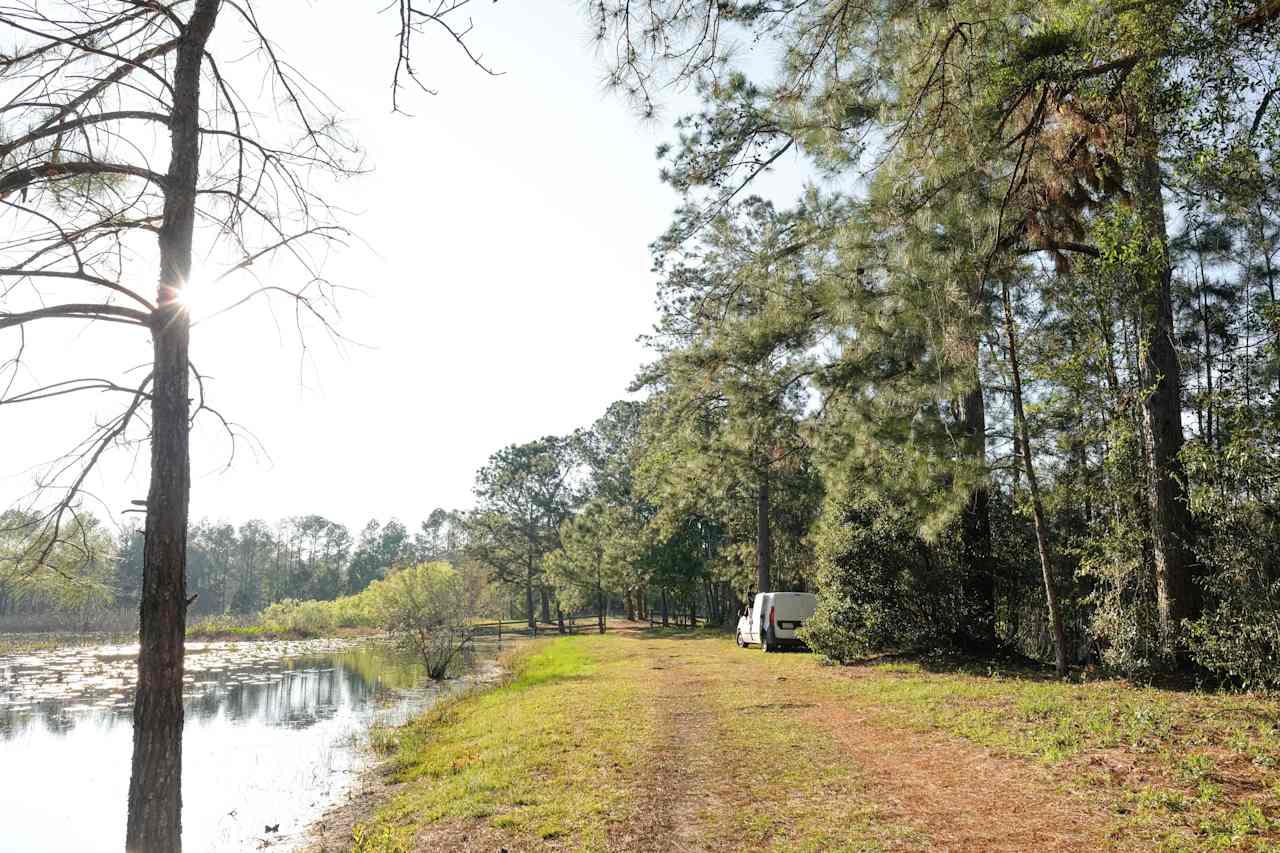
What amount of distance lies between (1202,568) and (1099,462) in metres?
2.60

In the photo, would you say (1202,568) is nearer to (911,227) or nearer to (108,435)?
(911,227)

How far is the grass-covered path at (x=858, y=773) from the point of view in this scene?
5.16 metres

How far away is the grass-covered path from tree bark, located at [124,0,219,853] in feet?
8.34

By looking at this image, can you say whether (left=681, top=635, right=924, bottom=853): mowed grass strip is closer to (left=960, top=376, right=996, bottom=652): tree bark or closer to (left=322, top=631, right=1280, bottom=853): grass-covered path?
(left=322, top=631, right=1280, bottom=853): grass-covered path

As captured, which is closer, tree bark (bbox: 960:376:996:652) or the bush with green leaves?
tree bark (bbox: 960:376:996:652)

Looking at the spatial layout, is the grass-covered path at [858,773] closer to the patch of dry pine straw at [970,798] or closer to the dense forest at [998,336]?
the patch of dry pine straw at [970,798]

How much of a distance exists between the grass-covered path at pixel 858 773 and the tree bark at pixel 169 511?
2542mm

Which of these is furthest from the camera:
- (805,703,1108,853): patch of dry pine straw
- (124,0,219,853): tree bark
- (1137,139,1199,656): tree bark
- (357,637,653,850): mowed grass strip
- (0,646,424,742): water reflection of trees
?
(0,646,424,742): water reflection of trees

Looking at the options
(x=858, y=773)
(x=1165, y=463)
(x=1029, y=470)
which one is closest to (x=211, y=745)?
(x=858, y=773)

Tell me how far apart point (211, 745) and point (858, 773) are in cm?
1108

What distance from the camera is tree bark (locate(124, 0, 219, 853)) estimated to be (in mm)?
3488

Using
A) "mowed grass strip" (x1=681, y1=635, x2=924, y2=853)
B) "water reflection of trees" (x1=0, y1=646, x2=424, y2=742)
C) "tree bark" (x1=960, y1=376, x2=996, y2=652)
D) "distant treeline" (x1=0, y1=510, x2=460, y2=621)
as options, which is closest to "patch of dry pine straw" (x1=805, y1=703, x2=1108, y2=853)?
"mowed grass strip" (x1=681, y1=635, x2=924, y2=853)

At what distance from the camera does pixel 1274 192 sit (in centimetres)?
1049

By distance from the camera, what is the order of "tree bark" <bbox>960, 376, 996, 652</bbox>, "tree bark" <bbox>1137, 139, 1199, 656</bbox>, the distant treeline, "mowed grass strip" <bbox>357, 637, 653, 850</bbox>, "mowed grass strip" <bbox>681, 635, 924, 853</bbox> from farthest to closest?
1. the distant treeline
2. "tree bark" <bbox>960, 376, 996, 652</bbox>
3. "tree bark" <bbox>1137, 139, 1199, 656</bbox>
4. "mowed grass strip" <bbox>357, 637, 653, 850</bbox>
5. "mowed grass strip" <bbox>681, 635, 924, 853</bbox>
